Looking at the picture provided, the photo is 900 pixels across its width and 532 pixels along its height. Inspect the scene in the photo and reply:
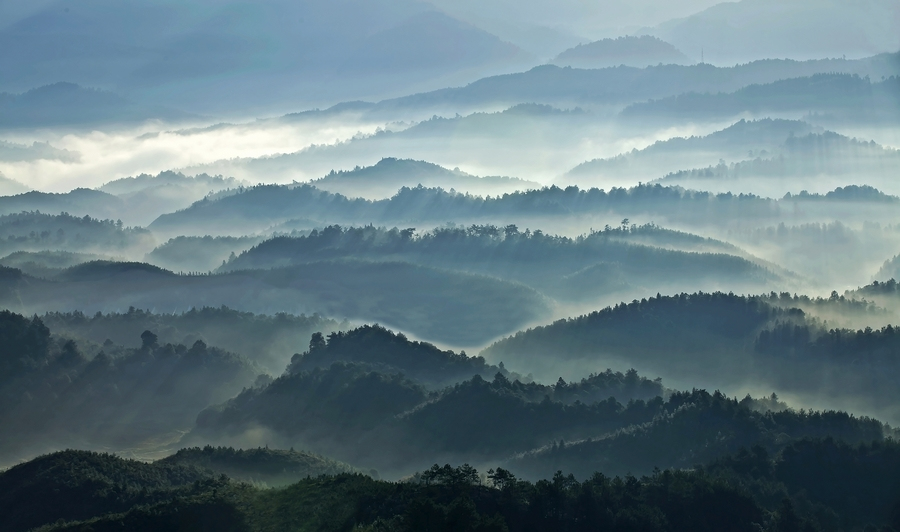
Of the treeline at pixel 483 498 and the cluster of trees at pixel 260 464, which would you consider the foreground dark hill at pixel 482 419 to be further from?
the cluster of trees at pixel 260 464

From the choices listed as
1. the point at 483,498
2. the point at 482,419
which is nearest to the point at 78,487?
the point at 483,498

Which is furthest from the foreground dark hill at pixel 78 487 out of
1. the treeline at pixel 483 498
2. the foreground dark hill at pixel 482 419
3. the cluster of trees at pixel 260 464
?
the foreground dark hill at pixel 482 419

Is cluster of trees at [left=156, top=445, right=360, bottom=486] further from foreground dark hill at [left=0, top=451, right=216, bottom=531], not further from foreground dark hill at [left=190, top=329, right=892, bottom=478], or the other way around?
foreground dark hill at [left=190, top=329, right=892, bottom=478]

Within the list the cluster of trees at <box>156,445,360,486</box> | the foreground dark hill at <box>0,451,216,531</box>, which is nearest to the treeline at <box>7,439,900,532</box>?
the foreground dark hill at <box>0,451,216,531</box>

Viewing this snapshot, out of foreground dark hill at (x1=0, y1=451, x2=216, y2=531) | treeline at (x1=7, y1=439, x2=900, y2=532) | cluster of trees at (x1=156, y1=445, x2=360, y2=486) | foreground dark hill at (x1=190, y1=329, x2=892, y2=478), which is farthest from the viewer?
foreground dark hill at (x1=190, y1=329, x2=892, y2=478)

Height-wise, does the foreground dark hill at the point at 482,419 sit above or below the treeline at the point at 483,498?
A: above

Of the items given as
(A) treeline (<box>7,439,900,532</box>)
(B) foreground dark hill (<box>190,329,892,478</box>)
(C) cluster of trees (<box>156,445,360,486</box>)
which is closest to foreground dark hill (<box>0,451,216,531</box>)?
(A) treeline (<box>7,439,900,532</box>)

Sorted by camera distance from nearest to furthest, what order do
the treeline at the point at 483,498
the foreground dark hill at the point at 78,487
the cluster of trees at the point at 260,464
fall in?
the treeline at the point at 483,498
the foreground dark hill at the point at 78,487
the cluster of trees at the point at 260,464

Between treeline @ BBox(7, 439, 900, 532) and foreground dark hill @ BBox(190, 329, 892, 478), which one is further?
foreground dark hill @ BBox(190, 329, 892, 478)

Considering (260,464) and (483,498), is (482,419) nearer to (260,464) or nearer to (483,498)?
(260,464)

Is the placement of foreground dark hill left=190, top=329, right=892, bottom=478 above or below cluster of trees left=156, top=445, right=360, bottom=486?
above

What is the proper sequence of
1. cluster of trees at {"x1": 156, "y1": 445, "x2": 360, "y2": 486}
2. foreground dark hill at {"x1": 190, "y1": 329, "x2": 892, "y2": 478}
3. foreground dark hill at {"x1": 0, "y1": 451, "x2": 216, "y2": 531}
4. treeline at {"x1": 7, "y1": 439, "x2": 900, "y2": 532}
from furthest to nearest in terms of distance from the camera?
foreground dark hill at {"x1": 190, "y1": 329, "x2": 892, "y2": 478}
cluster of trees at {"x1": 156, "y1": 445, "x2": 360, "y2": 486}
foreground dark hill at {"x1": 0, "y1": 451, "x2": 216, "y2": 531}
treeline at {"x1": 7, "y1": 439, "x2": 900, "y2": 532}
